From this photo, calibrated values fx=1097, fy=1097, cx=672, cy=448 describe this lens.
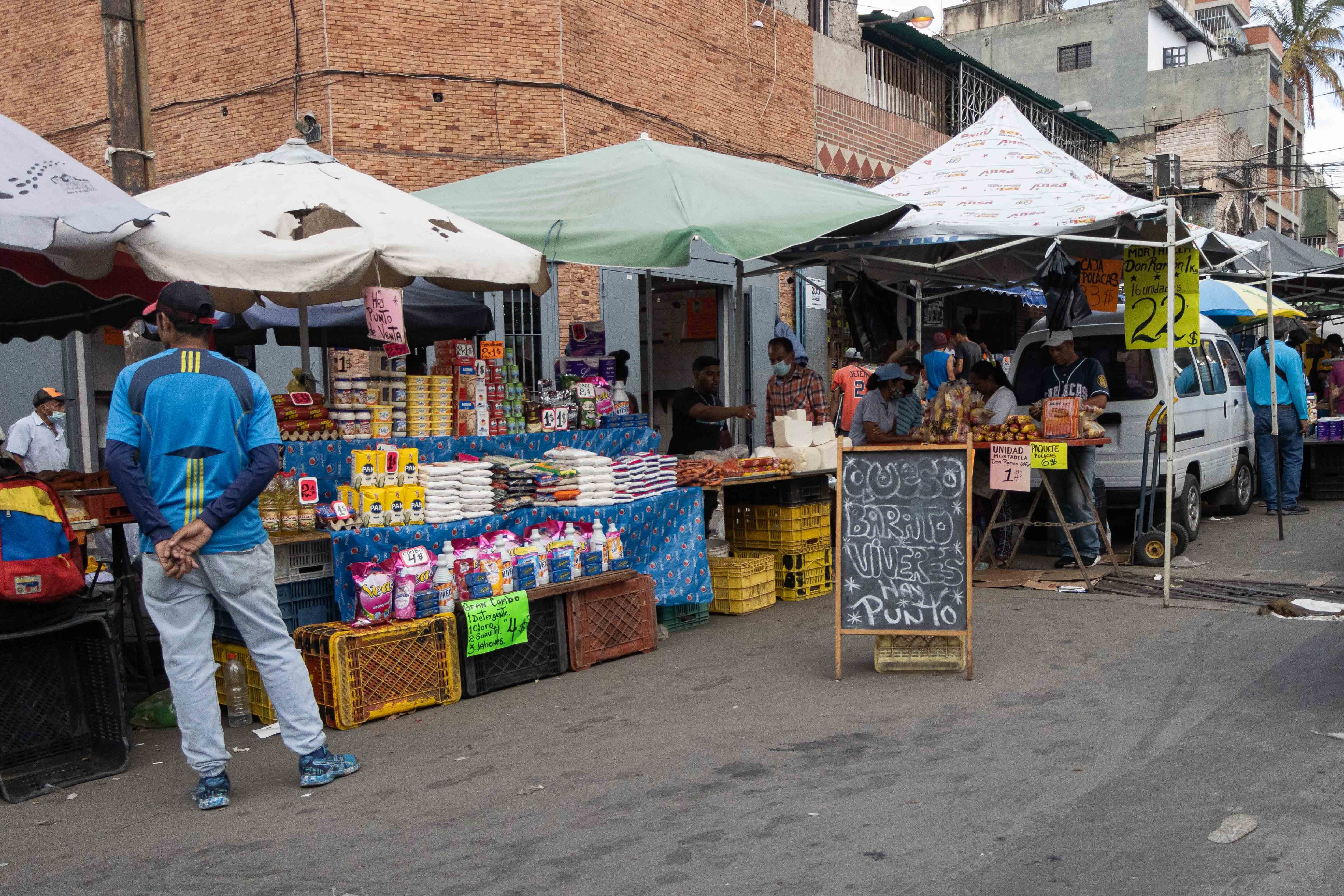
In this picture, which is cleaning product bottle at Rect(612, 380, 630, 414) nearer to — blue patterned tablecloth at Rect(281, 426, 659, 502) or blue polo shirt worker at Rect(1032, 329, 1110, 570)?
blue patterned tablecloth at Rect(281, 426, 659, 502)

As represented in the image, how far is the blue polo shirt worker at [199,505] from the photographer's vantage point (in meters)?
4.65

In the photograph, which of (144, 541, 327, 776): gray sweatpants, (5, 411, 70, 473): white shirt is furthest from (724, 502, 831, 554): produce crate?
(5, 411, 70, 473): white shirt

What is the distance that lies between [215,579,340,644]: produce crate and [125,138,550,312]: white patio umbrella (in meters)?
1.66

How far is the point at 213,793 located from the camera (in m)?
4.72

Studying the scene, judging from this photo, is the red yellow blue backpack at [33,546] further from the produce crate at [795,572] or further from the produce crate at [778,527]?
the produce crate at [778,527]

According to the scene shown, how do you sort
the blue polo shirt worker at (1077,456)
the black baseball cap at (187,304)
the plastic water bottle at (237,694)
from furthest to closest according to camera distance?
the blue polo shirt worker at (1077,456), the plastic water bottle at (237,694), the black baseball cap at (187,304)

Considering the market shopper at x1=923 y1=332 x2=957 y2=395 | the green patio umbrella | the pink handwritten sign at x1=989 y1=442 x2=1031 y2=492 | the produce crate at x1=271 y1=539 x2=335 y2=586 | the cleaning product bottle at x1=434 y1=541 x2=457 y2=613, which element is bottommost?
the cleaning product bottle at x1=434 y1=541 x2=457 y2=613

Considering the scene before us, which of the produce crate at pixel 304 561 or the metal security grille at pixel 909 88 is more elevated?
the metal security grille at pixel 909 88

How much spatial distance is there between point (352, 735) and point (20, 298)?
4.62m

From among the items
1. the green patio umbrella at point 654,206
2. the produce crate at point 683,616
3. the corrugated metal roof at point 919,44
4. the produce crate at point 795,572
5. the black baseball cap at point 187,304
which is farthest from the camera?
the corrugated metal roof at point 919,44

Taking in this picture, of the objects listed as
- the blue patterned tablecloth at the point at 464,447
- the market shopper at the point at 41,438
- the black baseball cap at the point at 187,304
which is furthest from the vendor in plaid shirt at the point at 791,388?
the market shopper at the point at 41,438

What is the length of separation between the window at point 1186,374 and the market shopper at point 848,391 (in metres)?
3.66

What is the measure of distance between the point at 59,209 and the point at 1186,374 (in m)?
9.97

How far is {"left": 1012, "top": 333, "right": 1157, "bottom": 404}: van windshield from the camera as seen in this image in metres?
9.92
